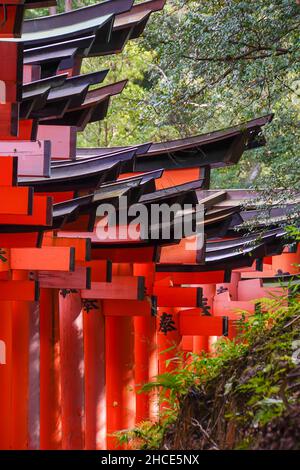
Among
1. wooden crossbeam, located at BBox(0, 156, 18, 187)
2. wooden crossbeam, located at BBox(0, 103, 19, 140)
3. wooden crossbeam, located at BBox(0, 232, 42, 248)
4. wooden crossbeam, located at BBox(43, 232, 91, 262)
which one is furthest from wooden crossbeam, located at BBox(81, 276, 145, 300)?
wooden crossbeam, located at BBox(0, 103, 19, 140)

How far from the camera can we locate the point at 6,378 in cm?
1067

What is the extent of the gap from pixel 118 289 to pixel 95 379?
1.29 m

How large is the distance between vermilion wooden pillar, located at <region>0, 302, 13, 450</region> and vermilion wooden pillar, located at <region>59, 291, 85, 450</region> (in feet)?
4.73

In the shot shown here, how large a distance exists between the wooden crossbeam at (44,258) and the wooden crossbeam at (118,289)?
1.95 m

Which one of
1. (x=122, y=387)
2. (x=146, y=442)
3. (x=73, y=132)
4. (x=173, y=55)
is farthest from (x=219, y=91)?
(x=146, y=442)

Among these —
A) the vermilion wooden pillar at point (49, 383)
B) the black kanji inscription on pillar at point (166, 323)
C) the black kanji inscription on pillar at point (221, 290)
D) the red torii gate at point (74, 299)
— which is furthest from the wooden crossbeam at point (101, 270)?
the black kanji inscription on pillar at point (221, 290)

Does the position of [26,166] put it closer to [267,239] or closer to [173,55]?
[173,55]

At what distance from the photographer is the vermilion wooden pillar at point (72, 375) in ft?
39.6

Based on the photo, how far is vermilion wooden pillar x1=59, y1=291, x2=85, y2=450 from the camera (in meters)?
12.1

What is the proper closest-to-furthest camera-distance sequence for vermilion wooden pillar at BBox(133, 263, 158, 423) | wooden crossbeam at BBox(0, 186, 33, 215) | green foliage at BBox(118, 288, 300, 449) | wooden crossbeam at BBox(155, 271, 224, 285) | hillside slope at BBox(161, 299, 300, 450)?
1. hillside slope at BBox(161, 299, 300, 450)
2. green foliage at BBox(118, 288, 300, 449)
3. wooden crossbeam at BBox(0, 186, 33, 215)
4. vermilion wooden pillar at BBox(133, 263, 158, 423)
5. wooden crossbeam at BBox(155, 271, 224, 285)

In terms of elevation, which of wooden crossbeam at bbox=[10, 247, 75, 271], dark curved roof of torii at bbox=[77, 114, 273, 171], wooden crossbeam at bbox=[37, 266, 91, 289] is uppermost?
dark curved roof of torii at bbox=[77, 114, 273, 171]

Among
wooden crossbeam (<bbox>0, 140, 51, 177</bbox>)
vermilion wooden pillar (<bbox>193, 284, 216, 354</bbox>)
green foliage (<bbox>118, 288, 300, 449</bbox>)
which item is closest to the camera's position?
green foliage (<bbox>118, 288, 300, 449</bbox>)

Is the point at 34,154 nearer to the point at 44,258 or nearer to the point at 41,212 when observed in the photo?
the point at 41,212

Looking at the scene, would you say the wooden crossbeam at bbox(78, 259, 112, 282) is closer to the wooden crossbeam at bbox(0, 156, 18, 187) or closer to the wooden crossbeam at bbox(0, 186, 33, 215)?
the wooden crossbeam at bbox(0, 186, 33, 215)
